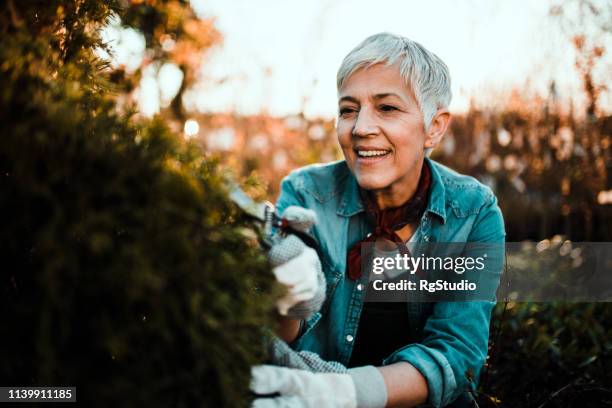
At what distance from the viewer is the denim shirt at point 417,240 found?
1.79m

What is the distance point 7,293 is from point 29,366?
186 mm

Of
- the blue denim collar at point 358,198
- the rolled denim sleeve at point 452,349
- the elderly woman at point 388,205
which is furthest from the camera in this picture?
the blue denim collar at point 358,198

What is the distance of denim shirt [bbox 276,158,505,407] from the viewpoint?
179 cm

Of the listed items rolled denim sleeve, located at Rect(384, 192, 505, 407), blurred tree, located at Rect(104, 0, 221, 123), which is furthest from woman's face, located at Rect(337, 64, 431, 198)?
blurred tree, located at Rect(104, 0, 221, 123)

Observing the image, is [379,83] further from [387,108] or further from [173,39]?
[173,39]

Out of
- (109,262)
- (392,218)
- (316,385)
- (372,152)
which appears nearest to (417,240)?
(392,218)

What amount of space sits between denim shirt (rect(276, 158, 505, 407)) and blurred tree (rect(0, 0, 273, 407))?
0.83 m

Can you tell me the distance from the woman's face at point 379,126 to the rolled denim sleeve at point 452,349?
531mm

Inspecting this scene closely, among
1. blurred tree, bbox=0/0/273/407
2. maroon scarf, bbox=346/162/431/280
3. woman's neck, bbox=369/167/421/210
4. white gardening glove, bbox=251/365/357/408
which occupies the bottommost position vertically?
white gardening glove, bbox=251/365/357/408

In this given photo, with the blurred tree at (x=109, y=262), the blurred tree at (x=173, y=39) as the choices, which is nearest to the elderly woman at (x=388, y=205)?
the blurred tree at (x=109, y=262)

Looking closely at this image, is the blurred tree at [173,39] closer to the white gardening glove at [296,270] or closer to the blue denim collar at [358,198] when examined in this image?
the blue denim collar at [358,198]

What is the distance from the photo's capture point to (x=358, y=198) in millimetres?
2186

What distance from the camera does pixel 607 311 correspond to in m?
2.90

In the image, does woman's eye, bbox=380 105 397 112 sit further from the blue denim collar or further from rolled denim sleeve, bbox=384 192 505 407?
rolled denim sleeve, bbox=384 192 505 407
